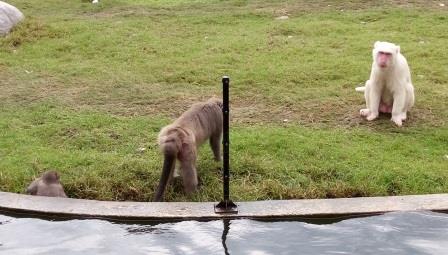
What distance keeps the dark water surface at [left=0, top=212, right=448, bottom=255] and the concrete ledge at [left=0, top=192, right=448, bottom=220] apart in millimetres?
61

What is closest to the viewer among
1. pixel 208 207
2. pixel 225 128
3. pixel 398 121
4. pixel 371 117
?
pixel 225 128

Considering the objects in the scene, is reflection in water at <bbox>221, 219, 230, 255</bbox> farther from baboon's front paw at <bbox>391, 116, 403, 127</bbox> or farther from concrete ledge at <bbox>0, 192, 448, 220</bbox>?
Answer: baboon's front paw at <bbox>391, 116, 403, 127</bbox>

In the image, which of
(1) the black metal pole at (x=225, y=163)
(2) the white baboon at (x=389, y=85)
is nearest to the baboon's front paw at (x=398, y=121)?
(2) the white baboon at (x=389, y=85)

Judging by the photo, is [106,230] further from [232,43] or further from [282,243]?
[232,43]

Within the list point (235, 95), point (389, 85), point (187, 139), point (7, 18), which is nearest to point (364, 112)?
point (389, 85)

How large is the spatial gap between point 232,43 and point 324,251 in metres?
6.85

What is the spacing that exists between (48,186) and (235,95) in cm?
351

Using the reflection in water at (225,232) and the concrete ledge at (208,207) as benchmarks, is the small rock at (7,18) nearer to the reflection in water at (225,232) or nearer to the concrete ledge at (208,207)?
the concrete ledge at (208,207)

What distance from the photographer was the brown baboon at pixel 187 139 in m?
5.65

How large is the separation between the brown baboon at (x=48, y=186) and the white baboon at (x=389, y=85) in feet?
11.9

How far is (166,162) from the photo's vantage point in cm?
564

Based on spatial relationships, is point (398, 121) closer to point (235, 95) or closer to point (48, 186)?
point (235, 95)

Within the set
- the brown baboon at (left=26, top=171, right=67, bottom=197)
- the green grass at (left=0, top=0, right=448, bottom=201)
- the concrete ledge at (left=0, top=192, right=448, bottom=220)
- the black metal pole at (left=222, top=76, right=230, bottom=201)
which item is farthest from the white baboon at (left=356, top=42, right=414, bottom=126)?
the brown baboon at (left=26, top=171, right=67, bottom=197)

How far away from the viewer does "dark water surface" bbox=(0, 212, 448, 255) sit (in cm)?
497
